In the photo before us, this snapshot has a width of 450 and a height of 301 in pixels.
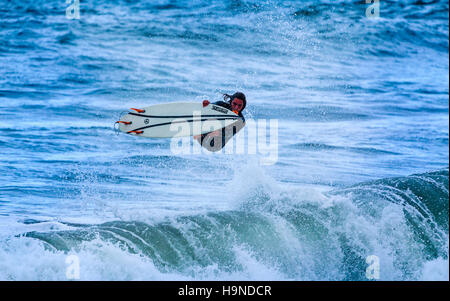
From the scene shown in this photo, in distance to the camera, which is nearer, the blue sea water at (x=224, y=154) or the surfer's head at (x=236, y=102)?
the blue sea water at (x=224, y=154)

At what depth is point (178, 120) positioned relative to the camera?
28.5 ft

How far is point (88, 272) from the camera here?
7281 millimetres

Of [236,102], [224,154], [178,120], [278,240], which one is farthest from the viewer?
[224,154]

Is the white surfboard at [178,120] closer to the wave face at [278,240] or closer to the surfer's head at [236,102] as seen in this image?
Answer: the surfer's head at [236,102]

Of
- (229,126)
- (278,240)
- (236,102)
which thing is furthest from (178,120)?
(278,240)

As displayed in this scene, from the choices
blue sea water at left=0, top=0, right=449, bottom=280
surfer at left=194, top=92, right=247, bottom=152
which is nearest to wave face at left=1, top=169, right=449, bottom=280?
blue sea water at left=0, top=0, right=449, bottom=280

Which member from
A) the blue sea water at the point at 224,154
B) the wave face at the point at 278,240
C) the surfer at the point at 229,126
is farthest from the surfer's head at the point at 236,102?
the wave face at the point at 278,240

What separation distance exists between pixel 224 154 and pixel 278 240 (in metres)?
3.41

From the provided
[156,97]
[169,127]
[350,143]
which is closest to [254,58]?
[156,97]

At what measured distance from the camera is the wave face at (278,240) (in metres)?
7.51

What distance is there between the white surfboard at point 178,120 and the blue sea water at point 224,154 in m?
1.00

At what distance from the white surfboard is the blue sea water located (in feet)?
3.29

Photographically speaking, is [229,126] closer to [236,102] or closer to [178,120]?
[236,102]

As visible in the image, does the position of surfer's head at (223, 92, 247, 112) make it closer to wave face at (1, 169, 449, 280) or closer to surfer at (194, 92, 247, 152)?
surfer at (194, 92, 247, 152)
